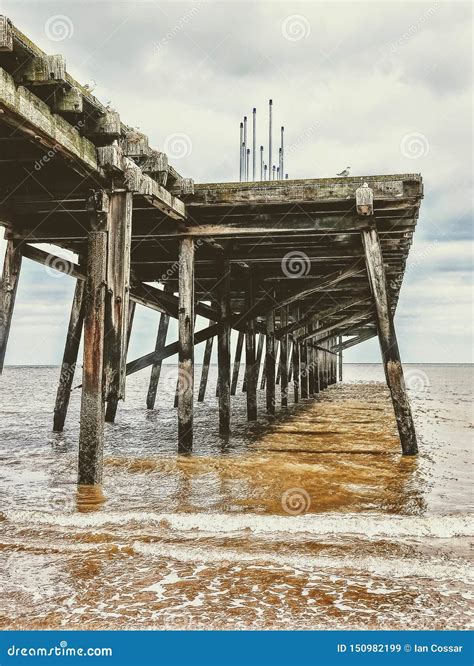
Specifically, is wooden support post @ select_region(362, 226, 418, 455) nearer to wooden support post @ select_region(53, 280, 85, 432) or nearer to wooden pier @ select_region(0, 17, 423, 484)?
wooden pier @ select_region(0, 17, 423, 484)

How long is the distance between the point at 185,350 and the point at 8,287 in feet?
8.03

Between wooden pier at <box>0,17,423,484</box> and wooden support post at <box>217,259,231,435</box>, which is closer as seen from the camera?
wooden pier at <box>0,17,423,484</box>

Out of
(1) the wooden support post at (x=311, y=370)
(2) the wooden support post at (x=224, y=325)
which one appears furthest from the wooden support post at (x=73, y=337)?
(1) the wooden support post at (x=311, y=370)

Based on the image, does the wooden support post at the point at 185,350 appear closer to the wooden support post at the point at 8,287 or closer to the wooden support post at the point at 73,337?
the wooden support post at the point at 8,287

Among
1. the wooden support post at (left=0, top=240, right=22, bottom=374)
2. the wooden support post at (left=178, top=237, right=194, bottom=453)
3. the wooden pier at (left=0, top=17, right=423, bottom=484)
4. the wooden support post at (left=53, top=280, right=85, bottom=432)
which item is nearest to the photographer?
the wooden pier at (left=0, top=17, right=423, bottom=484)

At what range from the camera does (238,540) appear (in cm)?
479

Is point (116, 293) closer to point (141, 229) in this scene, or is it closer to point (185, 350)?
point (185, 350)

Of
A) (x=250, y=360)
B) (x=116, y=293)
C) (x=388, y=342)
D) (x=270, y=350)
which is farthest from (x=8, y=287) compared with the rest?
→ (x=270, y=350)

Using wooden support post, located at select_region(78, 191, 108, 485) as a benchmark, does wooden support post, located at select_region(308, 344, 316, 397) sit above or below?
above

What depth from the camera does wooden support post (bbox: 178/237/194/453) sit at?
8727 millimetres

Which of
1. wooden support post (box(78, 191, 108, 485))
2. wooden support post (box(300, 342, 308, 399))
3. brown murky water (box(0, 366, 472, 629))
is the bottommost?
brown murky water (box(0, 366, 472, 629))

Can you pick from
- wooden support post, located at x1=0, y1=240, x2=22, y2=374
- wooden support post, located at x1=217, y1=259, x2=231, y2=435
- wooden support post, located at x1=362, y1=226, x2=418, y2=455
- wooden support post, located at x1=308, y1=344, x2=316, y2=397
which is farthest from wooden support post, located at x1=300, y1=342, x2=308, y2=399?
wooden support post, located at x1=0, y1=240, x2=22, y2=374

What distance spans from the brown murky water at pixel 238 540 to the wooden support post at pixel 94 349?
34 centimetres

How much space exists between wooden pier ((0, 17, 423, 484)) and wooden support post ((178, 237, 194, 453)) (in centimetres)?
2
